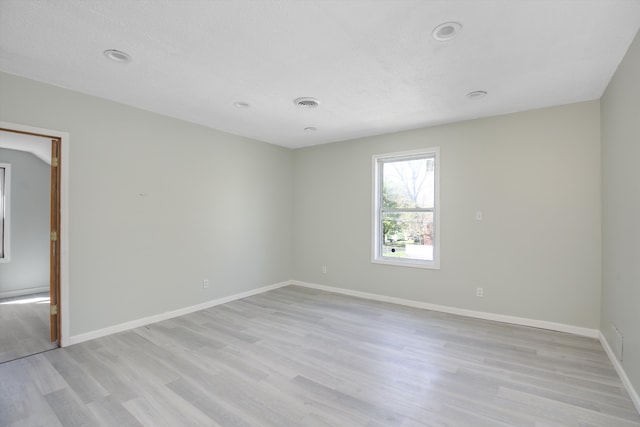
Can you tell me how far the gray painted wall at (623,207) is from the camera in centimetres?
217

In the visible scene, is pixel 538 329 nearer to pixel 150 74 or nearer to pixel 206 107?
pixel 206 107

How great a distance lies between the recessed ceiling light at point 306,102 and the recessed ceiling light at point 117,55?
1561 mm

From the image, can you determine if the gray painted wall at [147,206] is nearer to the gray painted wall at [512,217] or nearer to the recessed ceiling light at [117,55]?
the recessed ceiling light at [117,55]

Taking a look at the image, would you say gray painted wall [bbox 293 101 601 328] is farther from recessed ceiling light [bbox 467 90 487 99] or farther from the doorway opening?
the doorway opening

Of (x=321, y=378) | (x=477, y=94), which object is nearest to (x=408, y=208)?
(x=477, y=94)

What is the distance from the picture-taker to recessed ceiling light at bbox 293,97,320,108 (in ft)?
11.0

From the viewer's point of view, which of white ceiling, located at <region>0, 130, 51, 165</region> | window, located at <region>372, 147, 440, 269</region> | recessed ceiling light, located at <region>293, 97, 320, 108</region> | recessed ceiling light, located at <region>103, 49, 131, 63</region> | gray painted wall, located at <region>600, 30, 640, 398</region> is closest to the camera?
gray painted wall, located at <region>600, 30, 640, 398</region>

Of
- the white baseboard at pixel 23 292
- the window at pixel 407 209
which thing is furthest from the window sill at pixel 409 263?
the white baseboard at pixel 23 292

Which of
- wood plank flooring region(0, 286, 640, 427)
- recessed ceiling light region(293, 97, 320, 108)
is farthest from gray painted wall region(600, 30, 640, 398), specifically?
recessed ceiling light region(293, 97, 320, 108)

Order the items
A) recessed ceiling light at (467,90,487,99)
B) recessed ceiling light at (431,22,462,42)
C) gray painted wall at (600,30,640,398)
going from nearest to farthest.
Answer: recessed ceiling light at (431,22,462,42), gray painted wall at (600,30,640,398), recessed ceiling light at (467,90,487,99)

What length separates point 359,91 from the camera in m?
3.12

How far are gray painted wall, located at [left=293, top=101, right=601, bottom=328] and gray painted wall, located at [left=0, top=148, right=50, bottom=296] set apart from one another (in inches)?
216

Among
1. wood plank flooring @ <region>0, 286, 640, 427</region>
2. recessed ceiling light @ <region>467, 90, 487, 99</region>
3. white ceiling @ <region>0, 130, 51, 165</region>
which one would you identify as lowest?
wood plank flooring @ <region>0, 286, 640, 427</region>

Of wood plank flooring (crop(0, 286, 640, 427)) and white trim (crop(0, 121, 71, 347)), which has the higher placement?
white trim (crop(0, 121, 71, 347))
